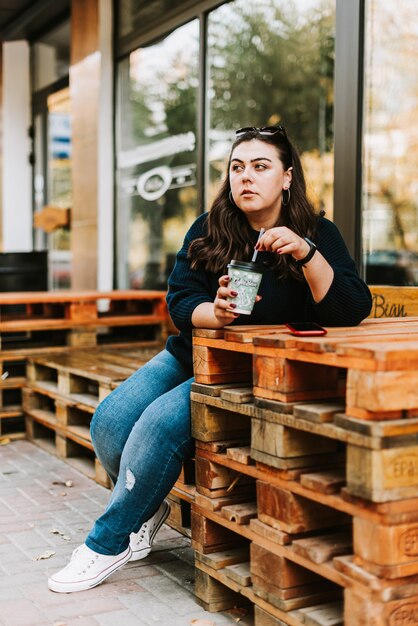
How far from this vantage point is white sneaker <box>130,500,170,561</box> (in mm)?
3562

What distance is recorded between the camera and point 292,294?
321cm

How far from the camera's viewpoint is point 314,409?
7.98 feet

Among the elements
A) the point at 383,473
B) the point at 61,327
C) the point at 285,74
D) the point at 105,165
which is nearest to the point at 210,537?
the point at 383,473

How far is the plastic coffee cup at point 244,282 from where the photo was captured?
2686 mm

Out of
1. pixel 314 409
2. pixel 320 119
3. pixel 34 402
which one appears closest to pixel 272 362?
pixel 314 409

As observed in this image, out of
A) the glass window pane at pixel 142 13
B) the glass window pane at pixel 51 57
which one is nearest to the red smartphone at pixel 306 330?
the glass window pane at pixel 142 13

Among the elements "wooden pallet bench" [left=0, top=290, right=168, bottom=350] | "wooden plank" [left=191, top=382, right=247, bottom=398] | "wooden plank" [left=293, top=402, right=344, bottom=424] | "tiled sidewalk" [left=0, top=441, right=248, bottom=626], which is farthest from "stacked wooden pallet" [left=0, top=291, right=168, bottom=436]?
"wooden plank" [left=293, top=402, right=344, bottom=424]

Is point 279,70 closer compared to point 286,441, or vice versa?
point 286,441

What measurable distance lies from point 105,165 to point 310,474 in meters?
6.56

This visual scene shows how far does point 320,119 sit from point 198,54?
19.0 feet

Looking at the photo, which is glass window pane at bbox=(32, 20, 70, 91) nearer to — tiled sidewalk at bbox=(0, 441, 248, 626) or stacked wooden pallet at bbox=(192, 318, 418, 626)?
tiled sidewalk at bbox=(0, 441, 248, 626)

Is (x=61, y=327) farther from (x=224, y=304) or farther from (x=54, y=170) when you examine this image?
(x=54, y=170)

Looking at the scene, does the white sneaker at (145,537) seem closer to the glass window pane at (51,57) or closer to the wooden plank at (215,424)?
the wooden plank at (215,424)

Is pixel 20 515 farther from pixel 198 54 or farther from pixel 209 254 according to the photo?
pixel 198 54
